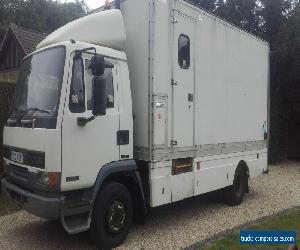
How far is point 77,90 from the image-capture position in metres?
5.93

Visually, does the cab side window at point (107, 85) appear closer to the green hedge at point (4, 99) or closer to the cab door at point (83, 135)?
the cab door at point (83, 135)

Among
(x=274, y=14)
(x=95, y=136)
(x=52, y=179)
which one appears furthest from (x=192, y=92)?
(x=274, y=14)

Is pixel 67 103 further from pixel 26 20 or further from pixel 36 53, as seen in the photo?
pixel 26 20

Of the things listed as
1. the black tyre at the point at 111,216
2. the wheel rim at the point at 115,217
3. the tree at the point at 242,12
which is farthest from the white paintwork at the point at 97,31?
the tree at the point at 242,12

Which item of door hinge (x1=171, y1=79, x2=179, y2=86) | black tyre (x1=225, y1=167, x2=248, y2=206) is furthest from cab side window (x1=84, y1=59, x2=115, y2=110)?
black tyre (x1=225, y1=167, x2=248, y2=206)

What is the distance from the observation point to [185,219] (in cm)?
832

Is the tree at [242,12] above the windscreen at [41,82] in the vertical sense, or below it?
above

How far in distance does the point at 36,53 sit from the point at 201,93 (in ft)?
10.8

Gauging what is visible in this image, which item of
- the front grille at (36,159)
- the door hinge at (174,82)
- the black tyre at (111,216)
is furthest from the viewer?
the door hinge at (174,82)

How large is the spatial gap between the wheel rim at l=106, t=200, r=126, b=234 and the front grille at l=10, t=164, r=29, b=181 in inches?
53.0

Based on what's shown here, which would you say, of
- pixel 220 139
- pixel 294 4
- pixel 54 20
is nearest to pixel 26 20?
pixel 54 20

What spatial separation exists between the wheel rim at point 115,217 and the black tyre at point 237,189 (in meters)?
3.71

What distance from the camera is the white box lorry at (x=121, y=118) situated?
5.82 metres

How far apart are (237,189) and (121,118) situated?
4453 millimetres
